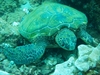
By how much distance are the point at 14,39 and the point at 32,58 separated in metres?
0.66

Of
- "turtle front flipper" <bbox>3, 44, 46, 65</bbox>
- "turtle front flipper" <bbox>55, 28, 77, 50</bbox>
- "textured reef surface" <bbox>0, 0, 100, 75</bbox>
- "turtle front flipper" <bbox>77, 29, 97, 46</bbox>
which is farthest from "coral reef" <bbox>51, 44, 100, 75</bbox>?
"turtle front flipper" <bbox>77, 29, 97, 46</bbox>

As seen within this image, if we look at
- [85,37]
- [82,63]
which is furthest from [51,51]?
[82,63]

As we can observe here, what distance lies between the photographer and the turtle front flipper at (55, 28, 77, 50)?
121 inches

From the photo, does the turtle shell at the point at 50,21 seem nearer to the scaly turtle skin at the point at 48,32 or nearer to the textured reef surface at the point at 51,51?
the scaly turtle skin at the point at 48,32

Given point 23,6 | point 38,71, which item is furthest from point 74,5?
point 38,71

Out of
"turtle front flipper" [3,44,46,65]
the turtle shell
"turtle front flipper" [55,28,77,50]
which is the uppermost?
the turtle shell

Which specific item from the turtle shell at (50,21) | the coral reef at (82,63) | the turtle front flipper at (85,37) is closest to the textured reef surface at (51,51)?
the coral reef at (82,63)

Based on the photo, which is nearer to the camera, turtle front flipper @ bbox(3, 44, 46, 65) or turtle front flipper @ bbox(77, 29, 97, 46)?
turtle front flipper @ bbox(3, 44, 46, 65)

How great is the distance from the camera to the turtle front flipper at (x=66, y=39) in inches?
121

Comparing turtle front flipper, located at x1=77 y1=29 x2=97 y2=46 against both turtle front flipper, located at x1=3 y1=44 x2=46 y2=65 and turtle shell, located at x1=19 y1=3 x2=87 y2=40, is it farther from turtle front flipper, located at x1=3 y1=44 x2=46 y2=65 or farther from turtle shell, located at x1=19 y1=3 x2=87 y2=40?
turtle front flipper, located at x1=3 y1=44 x2=46 y2=65

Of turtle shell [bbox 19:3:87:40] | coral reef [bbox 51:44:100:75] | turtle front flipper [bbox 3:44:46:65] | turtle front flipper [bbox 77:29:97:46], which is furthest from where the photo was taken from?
turtle front flipper [bbox 77:29:97:46]

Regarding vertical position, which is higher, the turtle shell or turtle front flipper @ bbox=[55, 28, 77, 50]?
the turtle shell

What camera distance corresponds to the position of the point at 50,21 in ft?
10.8

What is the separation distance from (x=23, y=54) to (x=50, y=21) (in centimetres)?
82
